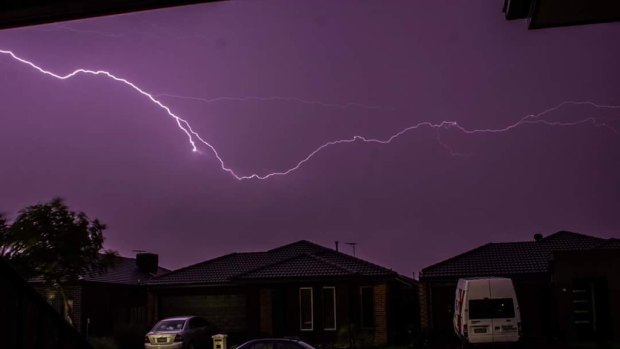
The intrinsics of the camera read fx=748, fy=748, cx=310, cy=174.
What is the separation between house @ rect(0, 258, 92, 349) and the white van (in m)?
19.5

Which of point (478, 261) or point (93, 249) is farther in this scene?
point (478, 261)

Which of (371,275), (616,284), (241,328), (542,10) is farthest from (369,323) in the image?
(542,10)

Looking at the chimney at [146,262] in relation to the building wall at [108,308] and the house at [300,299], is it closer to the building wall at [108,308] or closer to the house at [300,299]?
the building wall at [108,308]

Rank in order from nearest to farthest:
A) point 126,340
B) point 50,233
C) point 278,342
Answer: point 278,342
point 50,233
point 126,340

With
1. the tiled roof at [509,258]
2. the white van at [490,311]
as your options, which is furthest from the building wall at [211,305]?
the white van at [490,311]

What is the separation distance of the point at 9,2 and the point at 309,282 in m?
29.1

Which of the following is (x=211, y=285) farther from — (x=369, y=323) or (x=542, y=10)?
(x=542, y=10)

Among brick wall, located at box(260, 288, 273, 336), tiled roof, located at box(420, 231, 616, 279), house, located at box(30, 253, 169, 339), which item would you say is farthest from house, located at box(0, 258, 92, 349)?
brick wall, located at box(260, 288, 273, 336)

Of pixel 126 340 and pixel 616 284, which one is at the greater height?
pixel 616 284

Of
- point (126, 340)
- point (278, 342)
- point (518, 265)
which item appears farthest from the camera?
point (518, 265)

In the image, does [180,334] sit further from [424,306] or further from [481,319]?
[424,306]

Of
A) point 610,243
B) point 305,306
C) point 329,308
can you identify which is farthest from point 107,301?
point 610,243

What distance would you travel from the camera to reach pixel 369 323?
1251 inches

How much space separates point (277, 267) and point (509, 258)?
10711mm
